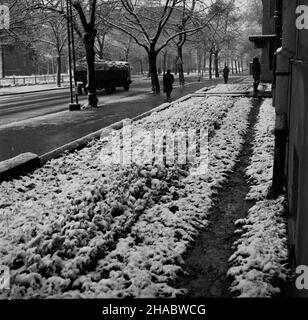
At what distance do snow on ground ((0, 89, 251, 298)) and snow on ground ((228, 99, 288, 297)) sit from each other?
63cm

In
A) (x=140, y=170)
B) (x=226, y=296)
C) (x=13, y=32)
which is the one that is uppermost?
(x=13, y=32)

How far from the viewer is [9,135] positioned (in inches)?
480

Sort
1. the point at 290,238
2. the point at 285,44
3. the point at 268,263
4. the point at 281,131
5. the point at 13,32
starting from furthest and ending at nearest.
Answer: the point at 13,32
the point at 281,131
the point at 285,44
the point at 290,238
the point at 268,263

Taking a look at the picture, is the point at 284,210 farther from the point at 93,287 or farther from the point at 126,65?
the point at 126,65

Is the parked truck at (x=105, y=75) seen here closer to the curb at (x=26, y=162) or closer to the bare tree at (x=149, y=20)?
the bare tree at (x=149, y=20)

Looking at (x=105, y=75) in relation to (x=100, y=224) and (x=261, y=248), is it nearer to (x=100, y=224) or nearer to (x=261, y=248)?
(x=100, y=224)

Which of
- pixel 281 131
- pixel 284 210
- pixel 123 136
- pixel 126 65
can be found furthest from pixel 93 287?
pixel 126 65

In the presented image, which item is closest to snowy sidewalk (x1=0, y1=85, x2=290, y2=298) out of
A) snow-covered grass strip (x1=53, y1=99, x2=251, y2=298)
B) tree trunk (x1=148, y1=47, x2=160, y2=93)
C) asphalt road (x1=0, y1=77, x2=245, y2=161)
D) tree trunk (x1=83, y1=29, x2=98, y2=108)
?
snow-covered grass strip (x1=53, y1=99, x2=251, y2=298)

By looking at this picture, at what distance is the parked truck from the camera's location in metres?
28.9

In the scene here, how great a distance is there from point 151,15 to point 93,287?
1254 inches

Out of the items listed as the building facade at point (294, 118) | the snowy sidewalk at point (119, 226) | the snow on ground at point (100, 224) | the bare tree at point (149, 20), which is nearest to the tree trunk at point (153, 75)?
the bare tree at point (149, 20)

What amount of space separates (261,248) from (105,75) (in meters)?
26.6

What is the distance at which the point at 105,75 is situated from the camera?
98.0 ft

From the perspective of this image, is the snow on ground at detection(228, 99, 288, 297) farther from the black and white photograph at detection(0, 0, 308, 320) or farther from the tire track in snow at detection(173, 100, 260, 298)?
the tire track in snow at detection(173, 100, 260, 298)
